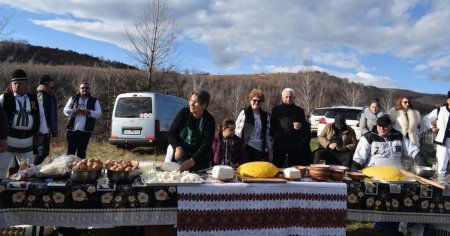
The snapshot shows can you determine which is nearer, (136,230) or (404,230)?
(136,230)

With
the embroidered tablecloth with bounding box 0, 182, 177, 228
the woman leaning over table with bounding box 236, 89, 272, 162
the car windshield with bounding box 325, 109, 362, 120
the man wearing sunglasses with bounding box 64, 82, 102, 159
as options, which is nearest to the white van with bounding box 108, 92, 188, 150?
the man wearing sunglasses with bounding box 64, 82, 102, 159

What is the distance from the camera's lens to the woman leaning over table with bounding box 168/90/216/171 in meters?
3.87

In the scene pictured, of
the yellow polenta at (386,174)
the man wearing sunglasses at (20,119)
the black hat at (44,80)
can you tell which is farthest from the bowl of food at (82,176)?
the black hat at (44,80)

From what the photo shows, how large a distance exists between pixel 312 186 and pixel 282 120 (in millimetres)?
2047

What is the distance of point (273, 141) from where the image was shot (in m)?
5.42

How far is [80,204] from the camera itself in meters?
3.01

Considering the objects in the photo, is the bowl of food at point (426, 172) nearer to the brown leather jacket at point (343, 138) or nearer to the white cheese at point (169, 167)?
the brown leather jacket at point (343, 138)

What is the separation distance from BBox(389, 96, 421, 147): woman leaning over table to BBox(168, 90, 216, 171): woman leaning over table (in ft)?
12.7

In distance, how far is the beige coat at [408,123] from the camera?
6.52 meters

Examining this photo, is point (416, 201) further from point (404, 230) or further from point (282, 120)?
point (282, 120)

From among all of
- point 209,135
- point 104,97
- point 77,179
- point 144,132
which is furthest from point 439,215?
point 104,97

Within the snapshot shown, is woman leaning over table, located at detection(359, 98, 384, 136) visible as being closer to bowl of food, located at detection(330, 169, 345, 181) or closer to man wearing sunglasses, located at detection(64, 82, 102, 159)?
bowl of food, located at detection(330, 169, 345, 181)

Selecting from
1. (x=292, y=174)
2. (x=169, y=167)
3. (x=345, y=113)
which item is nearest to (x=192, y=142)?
(x=169, y=167)

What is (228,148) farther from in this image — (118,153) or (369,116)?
(118,153)
